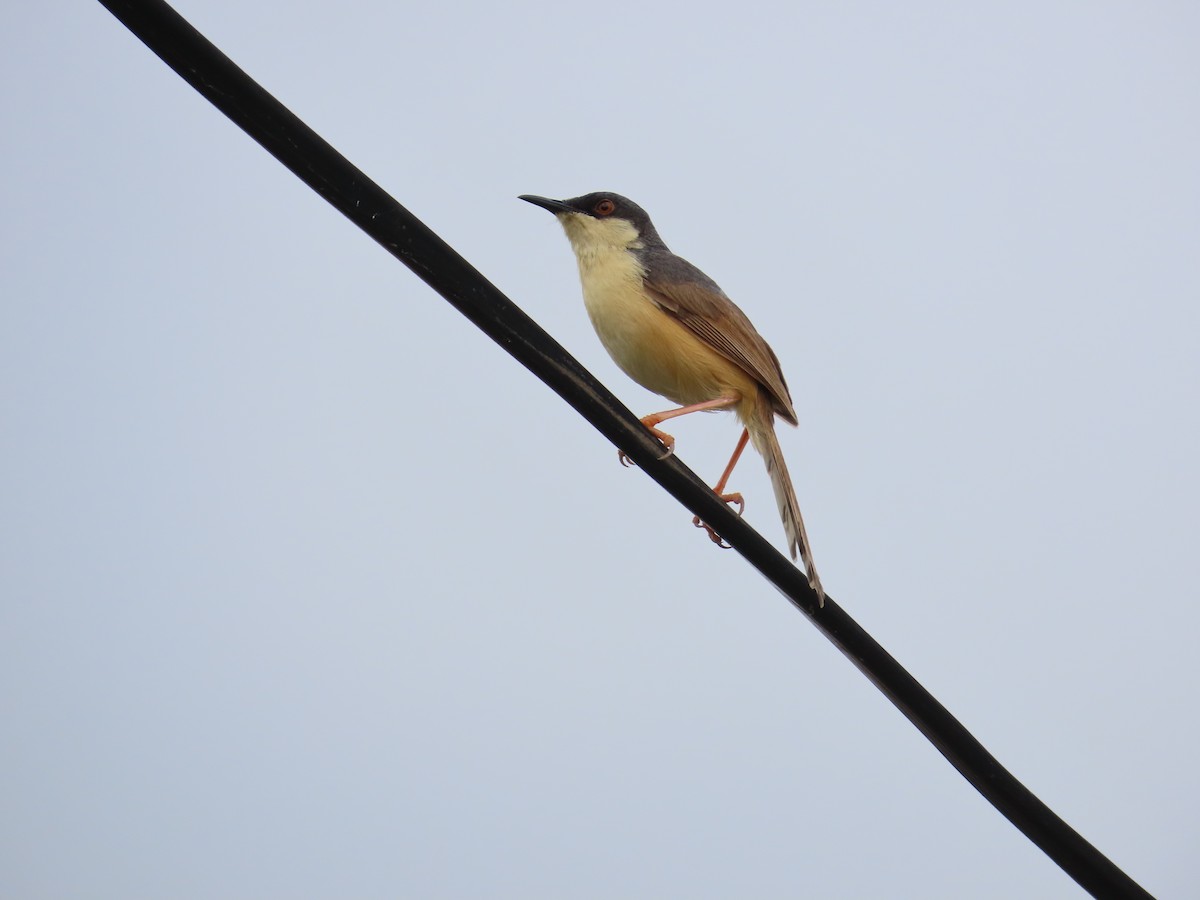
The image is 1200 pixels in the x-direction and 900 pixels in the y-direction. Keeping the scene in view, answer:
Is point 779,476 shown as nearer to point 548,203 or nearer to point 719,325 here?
point 719,325

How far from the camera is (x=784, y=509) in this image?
500 cm

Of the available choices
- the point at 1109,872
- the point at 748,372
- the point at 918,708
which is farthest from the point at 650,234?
the point at 1109,872

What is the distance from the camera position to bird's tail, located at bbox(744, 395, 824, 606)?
462 cm

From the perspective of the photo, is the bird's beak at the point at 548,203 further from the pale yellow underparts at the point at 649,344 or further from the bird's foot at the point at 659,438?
the bird's foot at the point at 659,438

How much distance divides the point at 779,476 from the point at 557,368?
2.66m

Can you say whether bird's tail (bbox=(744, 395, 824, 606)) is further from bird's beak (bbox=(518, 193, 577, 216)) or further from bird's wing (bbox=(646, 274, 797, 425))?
bird's beak (bbox=(518, 193, 577, 216))

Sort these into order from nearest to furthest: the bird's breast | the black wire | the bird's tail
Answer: the black wire → the bird's tail → the bird's breast

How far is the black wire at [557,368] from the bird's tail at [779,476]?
3.56 ft

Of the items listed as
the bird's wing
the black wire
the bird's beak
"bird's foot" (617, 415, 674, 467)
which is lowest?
the black wire

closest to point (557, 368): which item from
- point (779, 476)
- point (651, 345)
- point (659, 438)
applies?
point (659, 438)

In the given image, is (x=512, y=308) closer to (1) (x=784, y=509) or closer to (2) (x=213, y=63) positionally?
(2) (x=213, y=63)

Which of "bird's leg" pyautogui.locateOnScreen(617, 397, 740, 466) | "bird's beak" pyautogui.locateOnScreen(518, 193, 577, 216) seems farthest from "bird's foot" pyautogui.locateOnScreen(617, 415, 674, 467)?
"bird's beak" pyautogui.locateOnScreen(518, 193, 577, 216)

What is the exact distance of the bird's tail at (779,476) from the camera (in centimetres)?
462

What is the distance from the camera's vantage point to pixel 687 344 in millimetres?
5332
